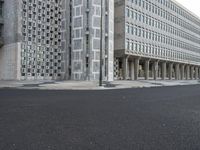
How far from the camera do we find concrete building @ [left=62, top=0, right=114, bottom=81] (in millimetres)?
47000

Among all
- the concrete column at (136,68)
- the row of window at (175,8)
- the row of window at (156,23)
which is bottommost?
the concrete column at (136,68)

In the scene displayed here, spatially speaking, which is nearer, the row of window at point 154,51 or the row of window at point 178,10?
the row of window at point 154,51

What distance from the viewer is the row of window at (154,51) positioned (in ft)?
182

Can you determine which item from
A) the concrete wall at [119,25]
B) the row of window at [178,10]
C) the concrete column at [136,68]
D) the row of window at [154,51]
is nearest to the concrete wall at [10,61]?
the concrete wall at [119,25]

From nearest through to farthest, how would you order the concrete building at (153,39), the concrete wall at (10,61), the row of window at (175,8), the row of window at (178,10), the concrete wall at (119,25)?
1. the concrete wall at (10,61)
2. the concrete wall at (119,25)
3. the concrete building at (153,39)
4. the row of window at (175,8)
5. the row of window at (178,10)

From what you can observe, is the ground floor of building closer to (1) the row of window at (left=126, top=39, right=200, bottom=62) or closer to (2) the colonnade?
(2) the colonnade

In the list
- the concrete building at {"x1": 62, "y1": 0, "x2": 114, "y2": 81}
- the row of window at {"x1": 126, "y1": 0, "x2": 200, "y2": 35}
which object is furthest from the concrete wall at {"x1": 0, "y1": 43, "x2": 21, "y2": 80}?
the row of window at {"x1": 126, "y1": 0, "x2": 200, "y2": 35}

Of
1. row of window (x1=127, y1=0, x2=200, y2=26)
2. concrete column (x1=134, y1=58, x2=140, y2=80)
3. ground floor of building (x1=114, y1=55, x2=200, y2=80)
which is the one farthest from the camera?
row of window (x1=127, y1=0, x2=200, y2=26)

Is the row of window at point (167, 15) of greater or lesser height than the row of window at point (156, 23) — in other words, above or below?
above

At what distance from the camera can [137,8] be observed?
57.2 m

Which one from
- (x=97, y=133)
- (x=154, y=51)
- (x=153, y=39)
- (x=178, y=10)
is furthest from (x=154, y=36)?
(x=97, y=133)

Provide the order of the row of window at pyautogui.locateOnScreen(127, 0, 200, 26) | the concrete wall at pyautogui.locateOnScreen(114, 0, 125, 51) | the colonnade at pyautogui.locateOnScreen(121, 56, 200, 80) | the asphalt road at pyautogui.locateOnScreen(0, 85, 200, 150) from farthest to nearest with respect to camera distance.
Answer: the row of window at pyautogui.locateOnScreen(127, 0, 200, 26)
the colonnade at pyautogui.locateOnScreen(121, 56, 200, 80)
the concrete wall at pyautogui.locateOnScreen(114, 0, 125, 51)
the asphalt road at pyautogui.locateOnScreen(0, 85, 200, 150)

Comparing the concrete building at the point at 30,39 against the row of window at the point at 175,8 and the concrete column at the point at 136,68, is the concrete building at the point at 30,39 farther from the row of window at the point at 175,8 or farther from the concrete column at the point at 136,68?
the row of window at the point at 175,8

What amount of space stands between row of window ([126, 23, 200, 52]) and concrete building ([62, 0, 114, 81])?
7277 mm
